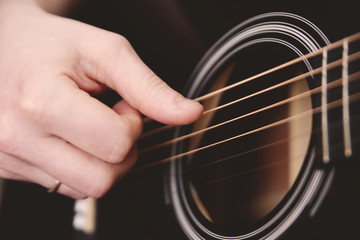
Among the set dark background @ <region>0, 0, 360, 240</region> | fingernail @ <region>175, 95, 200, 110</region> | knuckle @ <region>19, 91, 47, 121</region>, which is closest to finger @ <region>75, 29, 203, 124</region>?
fingernail @ <region>175, 95, 200, 110</region>

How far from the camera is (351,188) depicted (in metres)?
0.49

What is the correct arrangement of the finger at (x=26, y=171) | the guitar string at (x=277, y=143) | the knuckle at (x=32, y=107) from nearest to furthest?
the guitar string at (x=277, y=143), the knuckle at (x=32, y=107), the finger at (x=26, y=171)

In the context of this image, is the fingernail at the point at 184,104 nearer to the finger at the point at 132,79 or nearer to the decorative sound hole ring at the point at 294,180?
the finger at the point at 132,79

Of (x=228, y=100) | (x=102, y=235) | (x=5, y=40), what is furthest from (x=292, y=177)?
(x=5, y=40)

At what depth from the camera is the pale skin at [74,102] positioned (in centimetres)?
59

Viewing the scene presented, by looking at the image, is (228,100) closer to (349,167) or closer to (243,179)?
(243,179)

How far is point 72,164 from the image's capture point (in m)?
0.65

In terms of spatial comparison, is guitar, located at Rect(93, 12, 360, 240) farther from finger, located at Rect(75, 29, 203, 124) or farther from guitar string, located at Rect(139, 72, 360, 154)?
finger, located at Rect(75, 29, 203, 124)

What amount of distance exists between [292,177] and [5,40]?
678 millimetres

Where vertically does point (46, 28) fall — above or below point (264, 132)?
below

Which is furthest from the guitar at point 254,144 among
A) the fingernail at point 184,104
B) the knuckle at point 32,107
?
the knuckle at point 32,107

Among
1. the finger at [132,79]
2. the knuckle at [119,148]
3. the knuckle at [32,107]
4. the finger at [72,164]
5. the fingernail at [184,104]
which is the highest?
the fingernail at [184,104]

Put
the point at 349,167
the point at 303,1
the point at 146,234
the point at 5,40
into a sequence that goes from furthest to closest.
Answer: the point at 146,234
the point at 5,40
the point at 303,1
the point at 349,167

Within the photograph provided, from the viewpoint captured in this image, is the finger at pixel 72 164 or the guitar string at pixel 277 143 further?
the finger at pixel 72 164
